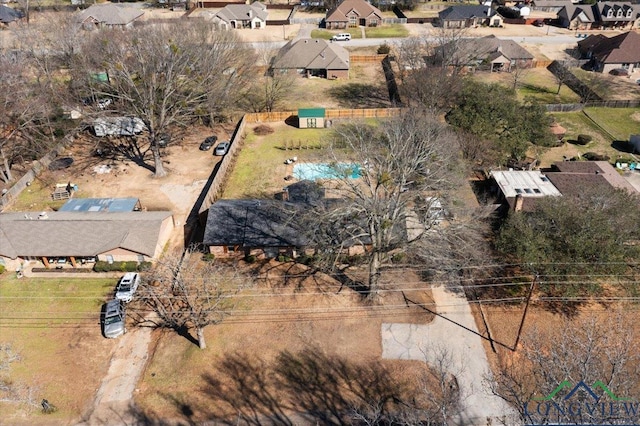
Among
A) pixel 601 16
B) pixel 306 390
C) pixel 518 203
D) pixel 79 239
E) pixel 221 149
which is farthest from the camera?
pixel 601 16

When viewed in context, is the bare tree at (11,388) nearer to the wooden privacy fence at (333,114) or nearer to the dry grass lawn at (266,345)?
the dry grass lawn at (266,345)

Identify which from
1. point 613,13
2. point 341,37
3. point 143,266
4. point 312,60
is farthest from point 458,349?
point 613,13

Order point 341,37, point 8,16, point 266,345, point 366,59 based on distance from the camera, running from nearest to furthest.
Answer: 1. point 266,345
2. point 366,59
3. point 341,37
4. point 8,16

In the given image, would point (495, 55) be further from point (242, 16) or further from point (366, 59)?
point (242, 16)

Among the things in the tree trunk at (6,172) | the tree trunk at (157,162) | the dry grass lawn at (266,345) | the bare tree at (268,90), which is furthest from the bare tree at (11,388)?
the bare tree at (268,90)

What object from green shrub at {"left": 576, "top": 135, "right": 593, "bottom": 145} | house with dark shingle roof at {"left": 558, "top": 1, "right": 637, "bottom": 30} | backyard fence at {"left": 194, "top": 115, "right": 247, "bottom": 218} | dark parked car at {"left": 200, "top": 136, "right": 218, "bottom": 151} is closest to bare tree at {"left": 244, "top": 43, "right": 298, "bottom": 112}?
backyard fence at {"left": 194, "top": 115, "right": 247, "bottom": 218}

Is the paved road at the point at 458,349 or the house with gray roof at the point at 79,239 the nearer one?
the paved road at the point at 458,349

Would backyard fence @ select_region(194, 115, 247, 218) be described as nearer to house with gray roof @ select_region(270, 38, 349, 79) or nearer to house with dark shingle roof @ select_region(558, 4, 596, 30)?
house with gray roof @ select_region(270, 38, 349, 79)
